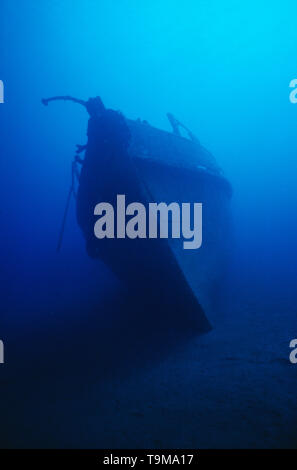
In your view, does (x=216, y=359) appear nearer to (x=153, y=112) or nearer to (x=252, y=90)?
(x=252, y=90)

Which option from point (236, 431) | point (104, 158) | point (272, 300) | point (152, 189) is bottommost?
point (236, 431)

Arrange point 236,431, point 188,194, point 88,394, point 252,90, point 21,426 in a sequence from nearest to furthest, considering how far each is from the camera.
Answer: point 236,431, point 21,426, point 88,394, point 188,194, point 252,90

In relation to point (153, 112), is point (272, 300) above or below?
below

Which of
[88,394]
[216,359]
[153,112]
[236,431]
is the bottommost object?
[236,431]

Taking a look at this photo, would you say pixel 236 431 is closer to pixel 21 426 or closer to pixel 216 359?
pixel 216 359

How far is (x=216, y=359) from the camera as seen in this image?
4160 millimetres

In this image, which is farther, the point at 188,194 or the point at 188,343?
the point at 188,194

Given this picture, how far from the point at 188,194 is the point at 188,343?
8.36 ft

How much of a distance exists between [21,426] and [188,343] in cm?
228

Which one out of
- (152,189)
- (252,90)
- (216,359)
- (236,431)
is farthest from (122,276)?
(252,90)

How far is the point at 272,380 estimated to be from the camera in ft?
11.9

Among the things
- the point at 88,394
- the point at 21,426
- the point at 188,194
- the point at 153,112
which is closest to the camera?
the point at 21,426

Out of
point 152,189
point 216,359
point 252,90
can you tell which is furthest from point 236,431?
point 252,90

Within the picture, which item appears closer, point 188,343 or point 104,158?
point 188,343
